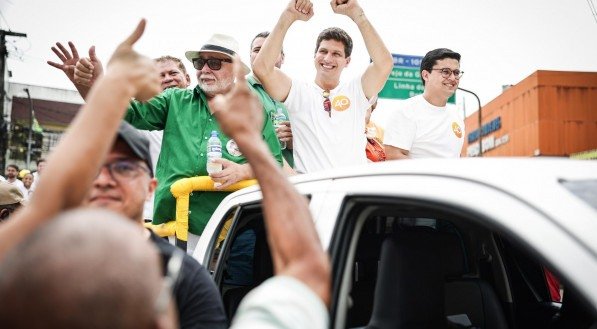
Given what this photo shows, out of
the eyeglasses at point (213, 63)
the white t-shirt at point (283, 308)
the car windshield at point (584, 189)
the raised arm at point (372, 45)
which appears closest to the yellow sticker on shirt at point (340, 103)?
the raised arm at point (372, 45)

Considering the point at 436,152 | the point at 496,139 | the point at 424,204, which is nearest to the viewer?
the point at 424,204

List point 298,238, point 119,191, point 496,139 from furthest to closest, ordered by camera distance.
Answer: point 496,139 → point 119,191 → point 298,238

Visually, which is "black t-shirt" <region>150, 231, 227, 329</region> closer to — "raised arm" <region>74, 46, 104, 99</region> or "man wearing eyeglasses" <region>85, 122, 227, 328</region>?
"man wearing eyeglasses" <region>85, 122, 227, 328</region>

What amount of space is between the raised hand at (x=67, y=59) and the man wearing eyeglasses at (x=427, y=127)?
2320 mm

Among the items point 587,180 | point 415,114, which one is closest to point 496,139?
point 415,114

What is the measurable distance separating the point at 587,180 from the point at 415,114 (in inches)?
105

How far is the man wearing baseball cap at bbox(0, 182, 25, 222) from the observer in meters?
4.56

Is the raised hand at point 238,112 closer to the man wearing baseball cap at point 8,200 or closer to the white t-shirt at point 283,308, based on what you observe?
the white t-shirt at point 283,308

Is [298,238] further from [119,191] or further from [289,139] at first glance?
[289,139]

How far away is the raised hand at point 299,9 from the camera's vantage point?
11.4ft

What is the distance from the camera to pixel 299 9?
3.48m

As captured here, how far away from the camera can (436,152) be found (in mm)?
3943

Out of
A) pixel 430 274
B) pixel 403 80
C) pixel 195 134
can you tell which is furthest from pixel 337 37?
pixel 403 80

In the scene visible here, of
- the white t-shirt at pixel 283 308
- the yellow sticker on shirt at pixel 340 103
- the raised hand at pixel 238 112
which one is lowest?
the white t-shirt at pixel 283 308
